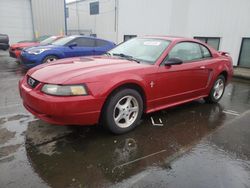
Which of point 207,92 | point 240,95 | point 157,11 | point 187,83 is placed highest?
point 157,11

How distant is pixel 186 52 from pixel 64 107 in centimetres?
273

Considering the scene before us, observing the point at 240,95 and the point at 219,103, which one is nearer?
the point at 219,103

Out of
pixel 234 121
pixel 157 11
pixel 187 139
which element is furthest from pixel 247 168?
pixel 157 11

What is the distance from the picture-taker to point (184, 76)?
412 centimetres

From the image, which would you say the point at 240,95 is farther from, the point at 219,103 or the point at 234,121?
the point at 234,121

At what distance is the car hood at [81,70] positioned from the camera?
9.64 feet

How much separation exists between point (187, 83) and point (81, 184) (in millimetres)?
2783

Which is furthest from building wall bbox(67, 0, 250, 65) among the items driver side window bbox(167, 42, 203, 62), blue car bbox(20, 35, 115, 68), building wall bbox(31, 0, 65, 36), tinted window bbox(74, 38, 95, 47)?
driver side window bbox(167, 42, 203, 62)

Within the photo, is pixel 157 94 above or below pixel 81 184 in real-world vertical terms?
above

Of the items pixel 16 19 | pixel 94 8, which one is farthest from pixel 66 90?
pixel 94 8

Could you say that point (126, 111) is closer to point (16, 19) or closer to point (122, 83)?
point (122, 83)

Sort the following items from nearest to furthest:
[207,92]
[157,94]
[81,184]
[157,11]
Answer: [81,184] → [157,94] → [207,92] → [157,11]

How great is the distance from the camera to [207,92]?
4.92 m

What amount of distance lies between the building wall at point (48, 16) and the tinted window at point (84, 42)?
39.4ft
